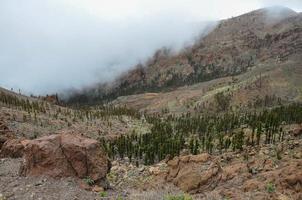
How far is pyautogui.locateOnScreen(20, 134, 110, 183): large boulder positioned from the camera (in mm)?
22594

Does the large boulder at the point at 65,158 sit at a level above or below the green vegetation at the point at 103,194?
above

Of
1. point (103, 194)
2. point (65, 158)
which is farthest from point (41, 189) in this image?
point (103, 194)

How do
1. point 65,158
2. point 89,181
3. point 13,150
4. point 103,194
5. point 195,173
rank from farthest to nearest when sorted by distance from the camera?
1. point 195,173
2. point 13,150
3. point 65,158
4. point 89,181
5. point 103,194

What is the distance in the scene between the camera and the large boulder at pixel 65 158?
22.6 m

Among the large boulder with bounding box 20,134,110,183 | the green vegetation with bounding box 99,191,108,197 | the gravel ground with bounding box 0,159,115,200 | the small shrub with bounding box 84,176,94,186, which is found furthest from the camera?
the large boulder with bounding box 20,134,110,183

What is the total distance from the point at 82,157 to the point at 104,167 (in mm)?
1436

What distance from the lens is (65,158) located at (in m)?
22.9

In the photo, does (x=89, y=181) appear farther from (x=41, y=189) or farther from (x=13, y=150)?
(x=13, y=150)

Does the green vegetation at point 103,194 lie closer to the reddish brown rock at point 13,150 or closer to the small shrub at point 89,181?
the small shrub at point 89,181

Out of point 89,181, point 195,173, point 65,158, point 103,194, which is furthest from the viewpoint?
point 195,173

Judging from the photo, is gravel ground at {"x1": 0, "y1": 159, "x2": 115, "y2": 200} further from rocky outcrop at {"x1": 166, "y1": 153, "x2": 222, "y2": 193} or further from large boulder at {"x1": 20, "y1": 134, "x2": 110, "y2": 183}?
rocky outcrop at {"x1": 166, "y1": 153, "x2": 222, "y2": 193}

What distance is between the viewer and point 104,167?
945 inches

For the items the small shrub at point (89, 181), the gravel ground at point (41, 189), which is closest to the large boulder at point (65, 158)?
the small shrub at point (89, 181)

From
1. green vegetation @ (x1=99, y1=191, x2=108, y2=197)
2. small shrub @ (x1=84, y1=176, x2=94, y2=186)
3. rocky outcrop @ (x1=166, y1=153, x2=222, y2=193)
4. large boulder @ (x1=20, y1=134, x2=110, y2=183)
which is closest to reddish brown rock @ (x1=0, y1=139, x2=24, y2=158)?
Result: large boulder @ (x1=20, y1=134, x2=110, y2=183)
